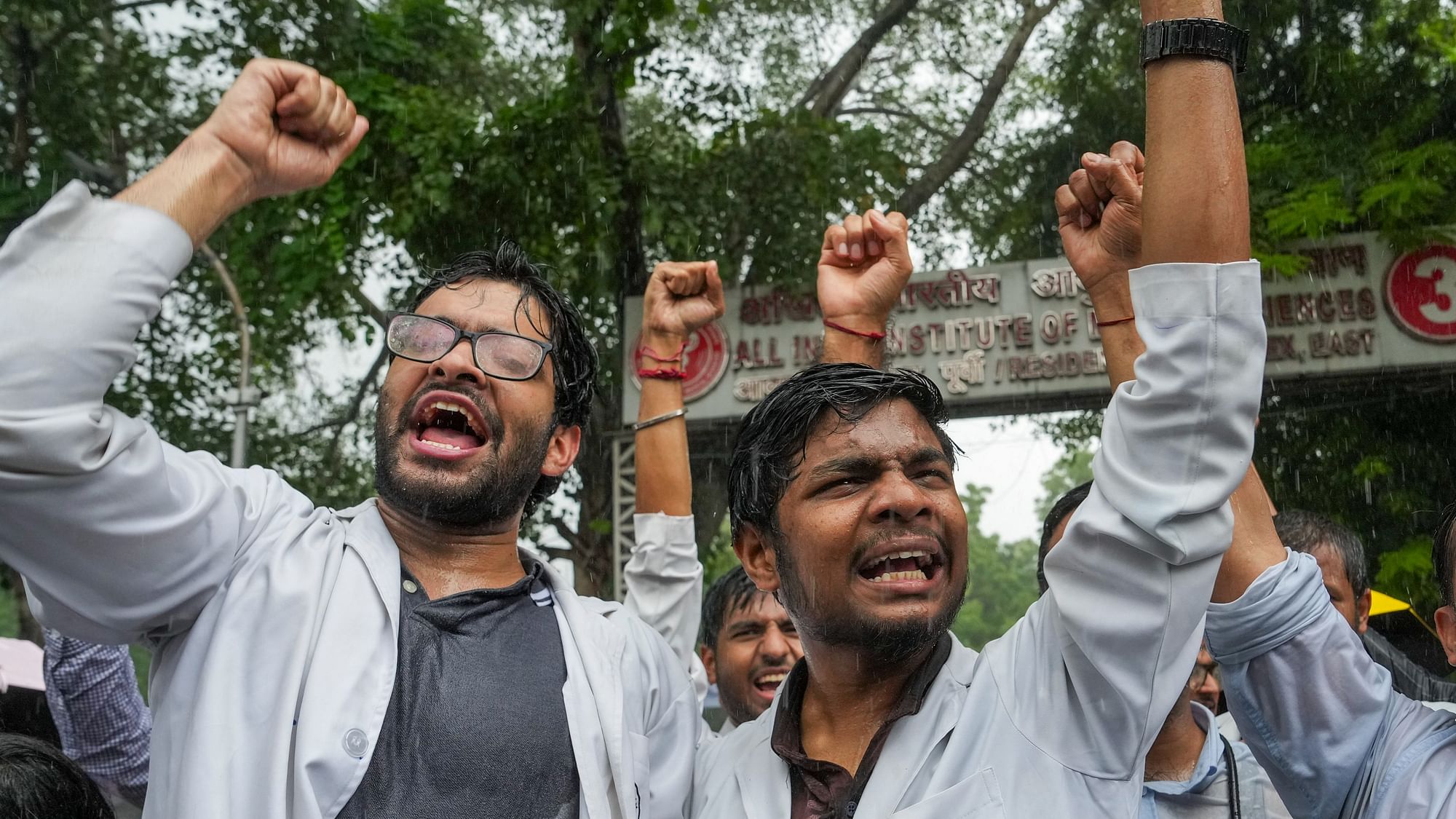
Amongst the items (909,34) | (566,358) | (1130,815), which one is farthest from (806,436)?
(909,34)

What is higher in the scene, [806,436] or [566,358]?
[566,358]

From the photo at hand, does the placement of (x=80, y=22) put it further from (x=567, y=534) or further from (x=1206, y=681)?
(x=1206, y=681)

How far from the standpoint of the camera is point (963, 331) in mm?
11188

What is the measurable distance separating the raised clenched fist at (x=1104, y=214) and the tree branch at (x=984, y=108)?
11.4 m

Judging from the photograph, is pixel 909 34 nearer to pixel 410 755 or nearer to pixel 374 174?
pixel 374 174

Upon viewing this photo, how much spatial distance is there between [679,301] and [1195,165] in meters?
1.67

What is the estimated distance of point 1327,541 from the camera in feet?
11.7

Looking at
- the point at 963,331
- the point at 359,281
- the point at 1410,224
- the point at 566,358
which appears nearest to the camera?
the point at 566,358

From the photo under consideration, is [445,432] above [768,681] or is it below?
above

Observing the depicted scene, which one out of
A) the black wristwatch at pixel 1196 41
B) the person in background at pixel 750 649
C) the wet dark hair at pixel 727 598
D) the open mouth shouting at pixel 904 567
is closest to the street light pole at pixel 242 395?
the wet dark hair at pixel 727 598

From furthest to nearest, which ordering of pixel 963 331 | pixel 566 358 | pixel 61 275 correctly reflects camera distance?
pixel 963 331 < pixel 566 358 < pixel 61 275

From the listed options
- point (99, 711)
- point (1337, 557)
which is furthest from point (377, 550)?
point (1337, 557)

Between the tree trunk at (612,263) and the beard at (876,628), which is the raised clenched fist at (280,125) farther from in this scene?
the tree trunk at (612,263)

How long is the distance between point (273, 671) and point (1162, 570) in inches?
53.5
